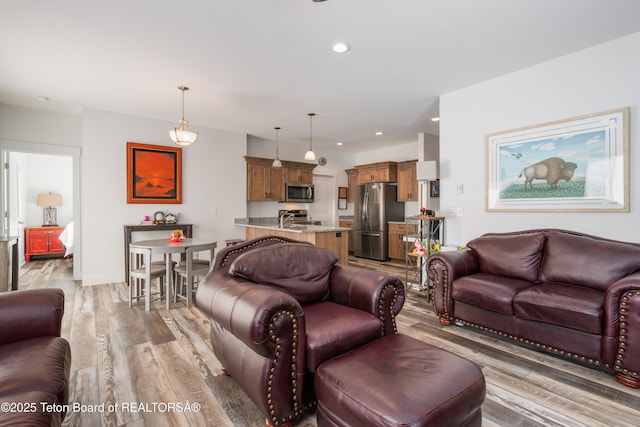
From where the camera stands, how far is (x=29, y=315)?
5.20 ft

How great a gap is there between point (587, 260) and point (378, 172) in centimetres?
488

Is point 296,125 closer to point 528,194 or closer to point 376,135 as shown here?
point 376,135

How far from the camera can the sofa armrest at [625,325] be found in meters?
1.98

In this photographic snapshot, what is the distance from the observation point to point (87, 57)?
10.0 ft

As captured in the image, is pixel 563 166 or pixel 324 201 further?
pixel 324 201

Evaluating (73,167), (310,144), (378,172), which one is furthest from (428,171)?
(73,167)

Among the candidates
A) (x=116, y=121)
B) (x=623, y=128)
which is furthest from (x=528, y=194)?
(x=116, y=121)

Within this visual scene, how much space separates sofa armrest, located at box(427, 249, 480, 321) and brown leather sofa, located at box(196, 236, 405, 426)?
115 cm

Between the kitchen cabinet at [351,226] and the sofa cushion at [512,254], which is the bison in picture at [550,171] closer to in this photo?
the sofa cushion at [512,254]

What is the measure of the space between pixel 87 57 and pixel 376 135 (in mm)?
4762

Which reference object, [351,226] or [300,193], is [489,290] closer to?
[300,193]

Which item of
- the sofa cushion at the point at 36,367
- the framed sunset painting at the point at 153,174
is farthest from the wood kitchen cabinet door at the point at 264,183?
the sofa cushion at the point at 36,367

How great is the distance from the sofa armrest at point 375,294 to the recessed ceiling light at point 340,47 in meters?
2.02

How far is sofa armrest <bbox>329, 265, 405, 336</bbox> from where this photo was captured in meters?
1.99
